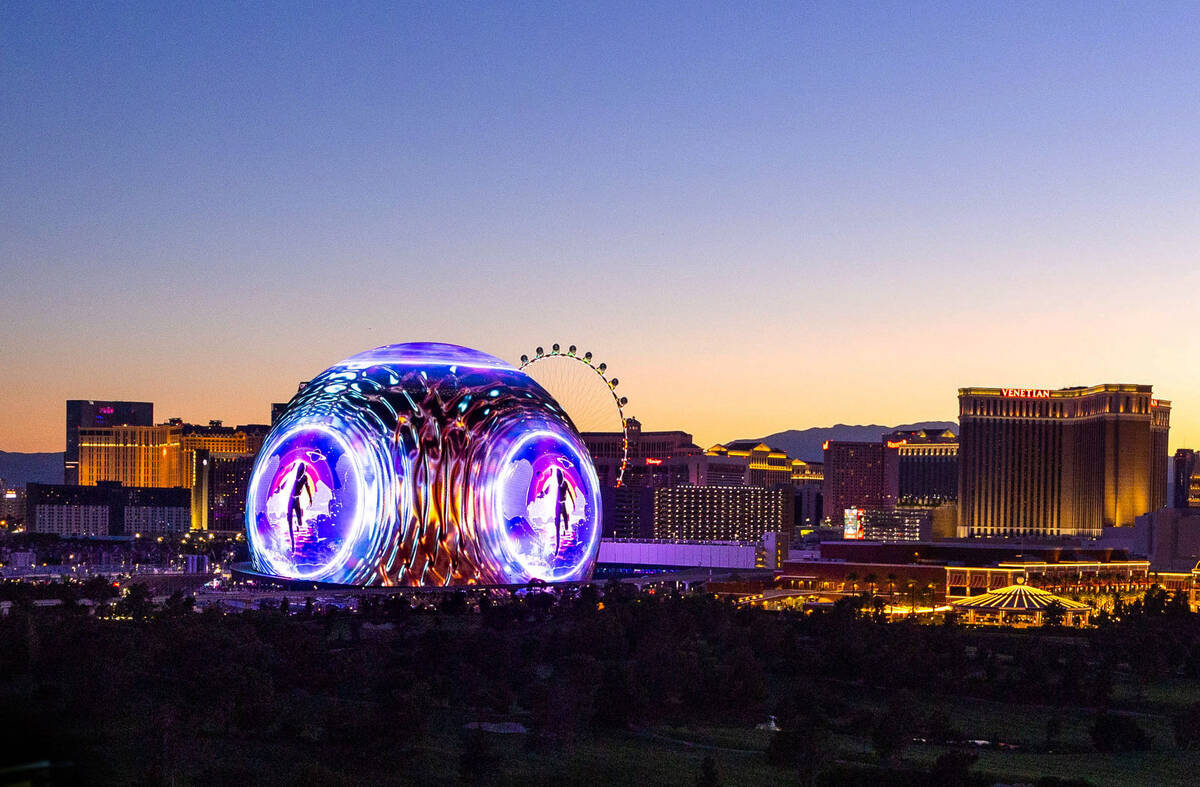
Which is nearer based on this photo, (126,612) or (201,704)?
(201,704)

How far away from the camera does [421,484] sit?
4438cm

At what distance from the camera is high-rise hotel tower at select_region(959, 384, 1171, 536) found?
466ft

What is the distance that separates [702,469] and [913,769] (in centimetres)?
14178

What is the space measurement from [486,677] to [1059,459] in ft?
407

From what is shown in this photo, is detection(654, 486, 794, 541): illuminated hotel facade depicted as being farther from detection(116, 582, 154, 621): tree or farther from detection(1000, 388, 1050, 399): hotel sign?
detection(116, 582, 154, 621): tree

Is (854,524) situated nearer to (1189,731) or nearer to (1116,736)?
(1189,731)

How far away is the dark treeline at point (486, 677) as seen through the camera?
2698 cm

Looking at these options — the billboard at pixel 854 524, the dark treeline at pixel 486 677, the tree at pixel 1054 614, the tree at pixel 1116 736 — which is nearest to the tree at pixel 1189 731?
the dark treeline at pixel 486 677

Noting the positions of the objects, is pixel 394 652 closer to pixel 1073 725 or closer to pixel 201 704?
pixel 201 704

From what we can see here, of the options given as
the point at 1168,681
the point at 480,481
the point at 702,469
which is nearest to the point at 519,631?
the point at 480,481

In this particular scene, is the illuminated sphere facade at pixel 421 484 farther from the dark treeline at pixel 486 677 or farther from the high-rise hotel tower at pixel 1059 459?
the high-rise hotel tower at pixel 1059 459

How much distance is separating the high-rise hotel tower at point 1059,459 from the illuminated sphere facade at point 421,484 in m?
106

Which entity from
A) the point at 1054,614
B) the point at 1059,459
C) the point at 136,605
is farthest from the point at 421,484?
the point at 1059,459

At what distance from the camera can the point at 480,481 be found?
4478cm
